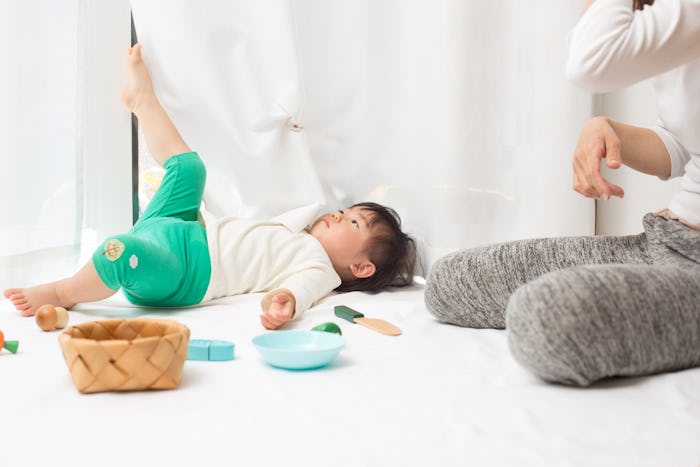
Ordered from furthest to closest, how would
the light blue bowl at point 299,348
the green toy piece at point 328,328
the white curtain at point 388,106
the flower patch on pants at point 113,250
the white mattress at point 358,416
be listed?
1. the white curtain at point 388,106
2. the flower patch on pants at point 113,250
3. the green toy piece at point 328,328
4. the light blue bowl at point 299,348
5. the white mattress at point 358,416

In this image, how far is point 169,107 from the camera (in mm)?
1470

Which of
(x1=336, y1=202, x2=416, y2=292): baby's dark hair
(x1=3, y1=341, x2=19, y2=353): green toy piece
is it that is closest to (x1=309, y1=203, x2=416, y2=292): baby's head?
(x1=336, y1=202, x2=416, y2=292): baby's dark hair

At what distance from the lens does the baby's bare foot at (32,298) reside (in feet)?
3.66

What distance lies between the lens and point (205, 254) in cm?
126

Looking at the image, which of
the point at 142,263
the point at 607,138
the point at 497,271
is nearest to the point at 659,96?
the point at 607,138

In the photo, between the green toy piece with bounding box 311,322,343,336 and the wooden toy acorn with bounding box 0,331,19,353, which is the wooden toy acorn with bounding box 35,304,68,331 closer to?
the wooden toy acorn with bounding box 0,331,19,353

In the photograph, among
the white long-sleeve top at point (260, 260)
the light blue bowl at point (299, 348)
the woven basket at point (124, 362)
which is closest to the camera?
the woven basket at point (124, 362)

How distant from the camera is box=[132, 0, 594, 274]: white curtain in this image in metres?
1.38

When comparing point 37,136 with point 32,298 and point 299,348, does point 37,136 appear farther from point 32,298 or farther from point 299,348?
point 299,348

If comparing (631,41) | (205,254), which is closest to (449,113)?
(205,254)

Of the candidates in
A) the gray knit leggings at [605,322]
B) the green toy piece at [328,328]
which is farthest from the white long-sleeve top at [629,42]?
the green toy piece at [328,328]

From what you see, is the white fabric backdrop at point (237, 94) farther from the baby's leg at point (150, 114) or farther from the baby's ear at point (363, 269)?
the baby's ear at point (363, 269)

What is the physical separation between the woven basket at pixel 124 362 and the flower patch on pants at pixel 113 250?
35 cm

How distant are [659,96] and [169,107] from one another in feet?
3.10
